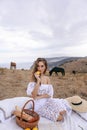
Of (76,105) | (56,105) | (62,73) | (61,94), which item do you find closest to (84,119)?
(76,105)

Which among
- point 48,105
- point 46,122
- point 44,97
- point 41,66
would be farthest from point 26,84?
point 46,122

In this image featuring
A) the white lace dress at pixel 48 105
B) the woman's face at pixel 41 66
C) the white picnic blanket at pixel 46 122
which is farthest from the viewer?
the woman's face at pixel 41 66

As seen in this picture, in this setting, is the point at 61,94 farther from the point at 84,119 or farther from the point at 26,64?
the point at 26,64

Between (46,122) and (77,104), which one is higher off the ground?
(77,104)

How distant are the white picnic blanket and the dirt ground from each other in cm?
207

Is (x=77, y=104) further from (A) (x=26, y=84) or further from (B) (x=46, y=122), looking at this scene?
(A) (x=26, y=84)

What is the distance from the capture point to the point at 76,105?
16.6 feet

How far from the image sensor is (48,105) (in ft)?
15.3

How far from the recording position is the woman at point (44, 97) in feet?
15.1

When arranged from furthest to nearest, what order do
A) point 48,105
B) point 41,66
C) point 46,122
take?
point 41,66 < point 48,105 < point 46,122

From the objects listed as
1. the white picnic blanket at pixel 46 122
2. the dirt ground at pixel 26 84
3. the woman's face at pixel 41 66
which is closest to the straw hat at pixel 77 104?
the white picnic blanket at pixel 46 122

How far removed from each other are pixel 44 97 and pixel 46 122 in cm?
49

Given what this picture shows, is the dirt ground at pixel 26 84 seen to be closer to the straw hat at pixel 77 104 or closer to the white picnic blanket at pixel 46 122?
the straw hat at pixel 77 104

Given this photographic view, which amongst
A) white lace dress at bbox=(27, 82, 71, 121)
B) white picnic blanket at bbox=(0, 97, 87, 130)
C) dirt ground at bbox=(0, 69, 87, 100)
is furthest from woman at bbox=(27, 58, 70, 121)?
dirt ground at bbox=(0, 69, 87, 100)
